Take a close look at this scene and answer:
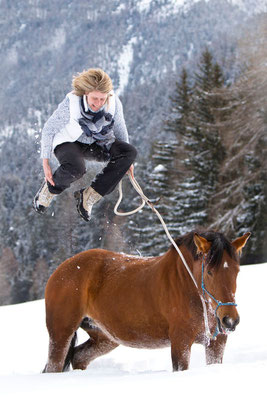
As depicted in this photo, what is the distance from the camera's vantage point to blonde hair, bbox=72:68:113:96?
486 centimetres

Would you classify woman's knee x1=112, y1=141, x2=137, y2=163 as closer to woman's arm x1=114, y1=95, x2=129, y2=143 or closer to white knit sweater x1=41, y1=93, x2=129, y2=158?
woman's arm x1=114, y1=95, x2=129, y2=143

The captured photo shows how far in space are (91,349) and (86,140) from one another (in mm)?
2398

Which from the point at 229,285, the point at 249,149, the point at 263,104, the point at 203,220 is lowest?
the point at 203,220

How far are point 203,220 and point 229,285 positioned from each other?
841 inches

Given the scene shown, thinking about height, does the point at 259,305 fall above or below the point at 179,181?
above

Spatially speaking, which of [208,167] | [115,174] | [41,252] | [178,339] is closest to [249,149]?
[208,167]

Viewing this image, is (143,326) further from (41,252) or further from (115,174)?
(41,252)

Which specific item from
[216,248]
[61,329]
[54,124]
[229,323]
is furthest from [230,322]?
[54,124]

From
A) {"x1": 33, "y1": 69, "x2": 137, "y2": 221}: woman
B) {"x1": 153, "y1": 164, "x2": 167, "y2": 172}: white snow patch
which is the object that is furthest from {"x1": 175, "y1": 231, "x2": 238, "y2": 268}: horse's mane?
{"x1": 153, "y1": 164, "x2": 167, "y2": 172}: white snow patch

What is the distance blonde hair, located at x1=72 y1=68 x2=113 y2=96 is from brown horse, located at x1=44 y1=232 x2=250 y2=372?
1776mm

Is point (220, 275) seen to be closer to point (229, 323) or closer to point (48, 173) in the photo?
point (229, 323)

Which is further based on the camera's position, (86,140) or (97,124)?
(86,140)

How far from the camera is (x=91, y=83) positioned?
191 inches

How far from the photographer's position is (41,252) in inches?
1457
